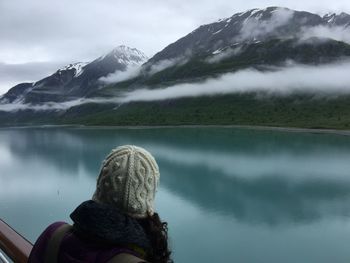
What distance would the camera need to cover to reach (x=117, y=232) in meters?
1.56

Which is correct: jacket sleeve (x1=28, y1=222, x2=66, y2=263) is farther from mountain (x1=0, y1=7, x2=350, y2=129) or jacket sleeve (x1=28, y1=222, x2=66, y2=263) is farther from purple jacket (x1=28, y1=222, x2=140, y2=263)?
mountain (x1=0, y1=7, x2=350, y2=129)

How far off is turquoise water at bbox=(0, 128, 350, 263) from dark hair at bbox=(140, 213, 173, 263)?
14.9 metres

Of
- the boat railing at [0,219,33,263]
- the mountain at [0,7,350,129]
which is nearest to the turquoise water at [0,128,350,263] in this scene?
the boat railing at [0,219,33,263]

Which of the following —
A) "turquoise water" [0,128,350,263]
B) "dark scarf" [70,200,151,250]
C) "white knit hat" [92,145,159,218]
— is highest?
"white knit hat" [92,145,159,218]

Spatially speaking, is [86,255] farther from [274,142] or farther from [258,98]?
[258,98]

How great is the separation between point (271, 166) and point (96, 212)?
40125mm

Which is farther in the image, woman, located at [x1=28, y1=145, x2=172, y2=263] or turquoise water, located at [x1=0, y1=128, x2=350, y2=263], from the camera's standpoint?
turquoise water, located at [x1=0, y1=128, x2=350, y2=263]

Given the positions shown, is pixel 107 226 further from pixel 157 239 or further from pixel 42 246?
pixel 42 246

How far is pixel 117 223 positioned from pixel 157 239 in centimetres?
24

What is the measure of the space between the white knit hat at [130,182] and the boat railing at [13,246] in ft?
2.95

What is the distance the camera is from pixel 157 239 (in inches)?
69.3

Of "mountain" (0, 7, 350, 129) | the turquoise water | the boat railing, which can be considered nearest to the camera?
the boat railing

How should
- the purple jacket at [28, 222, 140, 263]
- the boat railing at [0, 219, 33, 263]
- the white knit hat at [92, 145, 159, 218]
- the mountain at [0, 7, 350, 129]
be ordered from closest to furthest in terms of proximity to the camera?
1. the purple jacket at [28, 222, 140, 263]
2. the white knit hat at [92, 145, 159, 218]
3. the boat railing at [0, 219, 33, 263]
4. the mountain at [0, 7, 350, 129]

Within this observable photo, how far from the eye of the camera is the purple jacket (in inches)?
60.3
